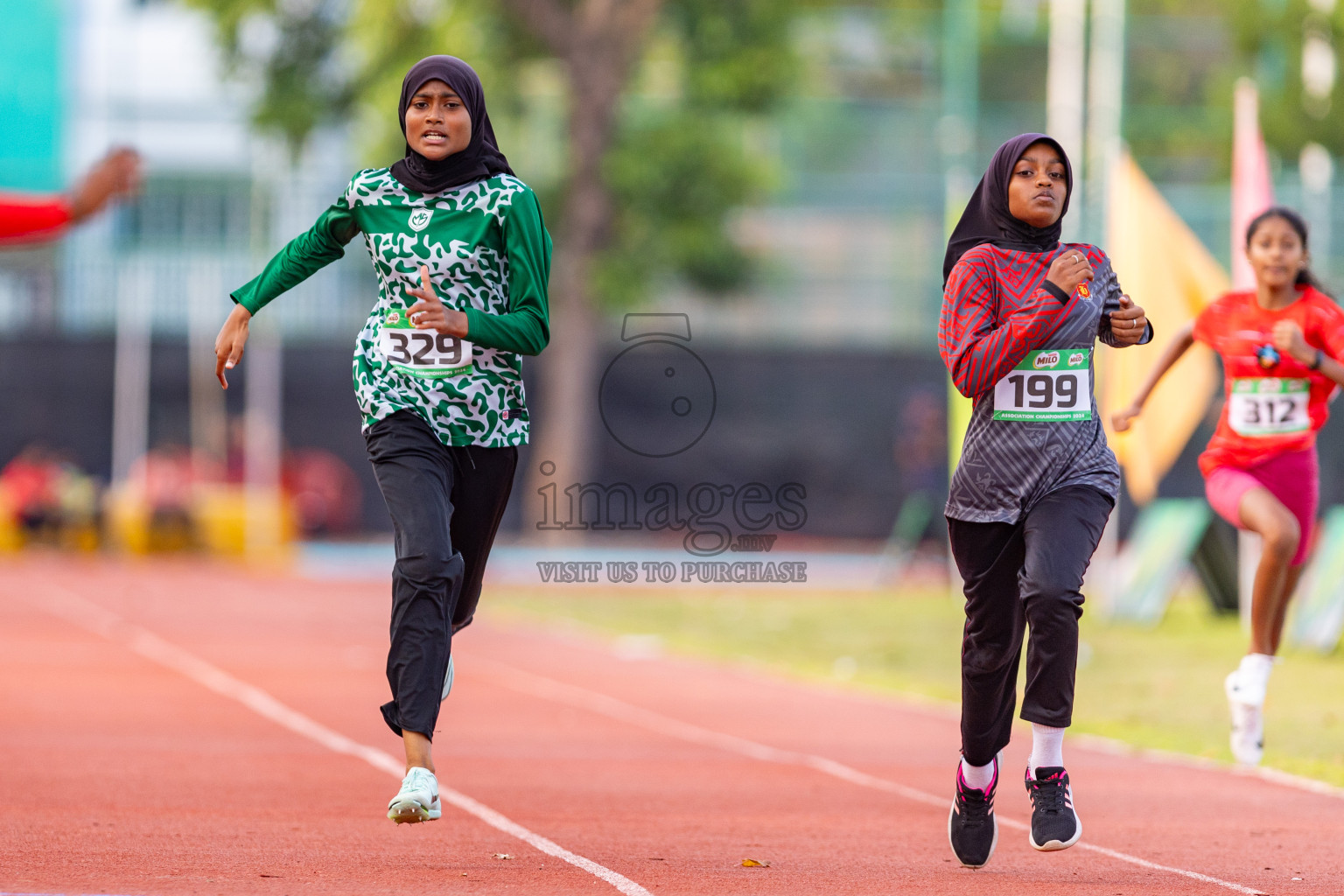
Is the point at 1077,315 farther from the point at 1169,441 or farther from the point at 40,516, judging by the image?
the point at 40,516

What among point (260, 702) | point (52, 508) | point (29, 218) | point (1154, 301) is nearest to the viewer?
point (29, 218)

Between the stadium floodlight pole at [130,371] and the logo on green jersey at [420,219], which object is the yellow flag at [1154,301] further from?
the stadium floodlight pole at [130,371]

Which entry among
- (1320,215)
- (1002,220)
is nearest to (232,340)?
(1002,220)

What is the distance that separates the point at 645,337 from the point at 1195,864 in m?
26.5

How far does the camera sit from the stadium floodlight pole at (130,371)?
32.0 meters

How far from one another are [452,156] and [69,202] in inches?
93.6

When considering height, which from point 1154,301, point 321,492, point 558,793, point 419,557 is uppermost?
point 1154,301

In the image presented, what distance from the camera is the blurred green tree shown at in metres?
29.1

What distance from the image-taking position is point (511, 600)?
22.5 metres

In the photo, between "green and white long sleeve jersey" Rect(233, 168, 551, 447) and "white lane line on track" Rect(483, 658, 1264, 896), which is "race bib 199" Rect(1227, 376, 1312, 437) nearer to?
"white lane line on track" Rect(483, 658, 1264, 896)

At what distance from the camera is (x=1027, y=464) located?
20.0 ft

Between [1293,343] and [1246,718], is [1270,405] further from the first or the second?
[1246,718]

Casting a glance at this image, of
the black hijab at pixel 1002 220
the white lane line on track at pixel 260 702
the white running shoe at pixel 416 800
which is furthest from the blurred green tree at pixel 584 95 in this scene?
the white running shoe at pixel 416 800

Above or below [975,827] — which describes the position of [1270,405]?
above
